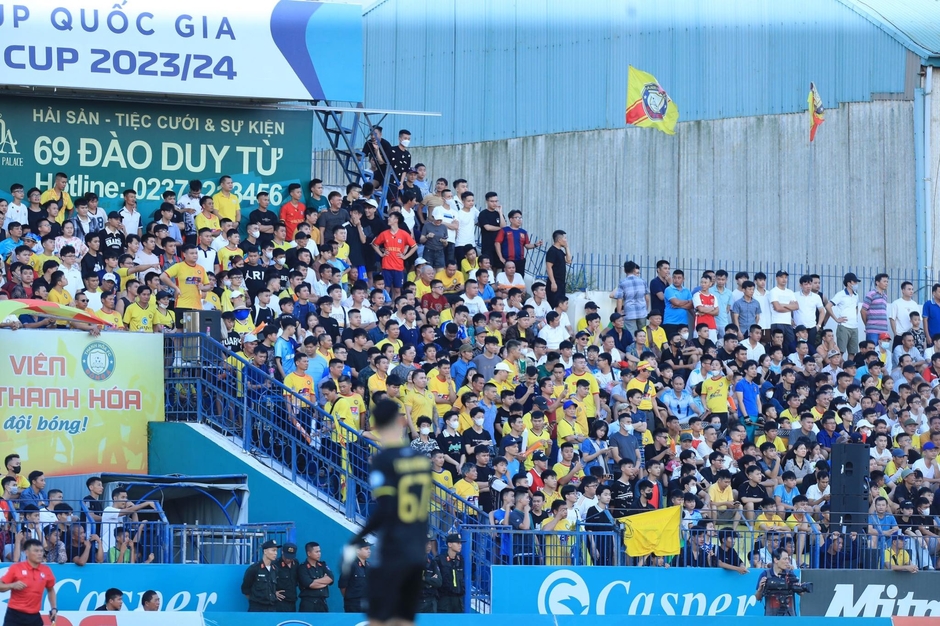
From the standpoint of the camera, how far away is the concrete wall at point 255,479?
20.8 m

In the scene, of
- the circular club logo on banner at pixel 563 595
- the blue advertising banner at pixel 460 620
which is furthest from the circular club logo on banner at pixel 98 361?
the circular club logo on banner at pixel 563 595

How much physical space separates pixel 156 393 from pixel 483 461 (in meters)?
4.48

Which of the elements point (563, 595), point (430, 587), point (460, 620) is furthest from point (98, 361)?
point (563, 595)

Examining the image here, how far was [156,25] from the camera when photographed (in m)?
26.5

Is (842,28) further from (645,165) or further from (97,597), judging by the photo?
(97,597)

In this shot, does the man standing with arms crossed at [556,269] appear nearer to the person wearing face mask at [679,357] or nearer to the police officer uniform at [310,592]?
the person wearing face mask at [679,357]

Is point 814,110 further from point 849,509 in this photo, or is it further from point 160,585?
point 160,585

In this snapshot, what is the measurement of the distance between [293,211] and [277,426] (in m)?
5.76

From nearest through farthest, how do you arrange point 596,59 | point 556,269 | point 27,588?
point 27,588 → point 556,269 → point 596,59

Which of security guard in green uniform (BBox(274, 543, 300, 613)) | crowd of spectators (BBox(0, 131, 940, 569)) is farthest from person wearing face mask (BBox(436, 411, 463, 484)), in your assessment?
security guard in green uniform (BBox(274, 543, 300, 613))

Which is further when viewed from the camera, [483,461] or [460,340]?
[460,340]

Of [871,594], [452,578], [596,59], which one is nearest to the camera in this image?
[452,578]

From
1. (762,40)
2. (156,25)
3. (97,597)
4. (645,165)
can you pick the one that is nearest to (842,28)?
(762,40)

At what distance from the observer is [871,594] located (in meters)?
21.6
